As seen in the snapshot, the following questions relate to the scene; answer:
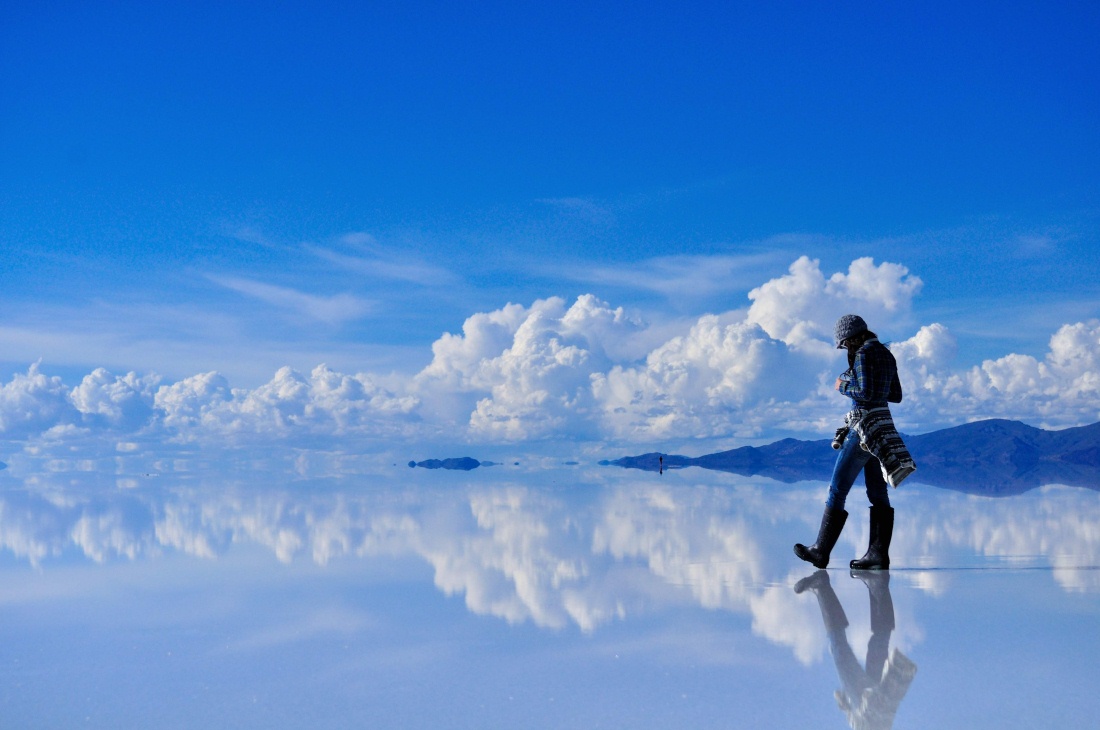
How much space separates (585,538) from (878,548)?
3.90 m

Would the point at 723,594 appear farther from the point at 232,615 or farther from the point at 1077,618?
the point at 232,615

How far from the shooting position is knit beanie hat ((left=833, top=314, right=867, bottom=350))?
9078 mm

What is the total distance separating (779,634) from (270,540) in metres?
7.84

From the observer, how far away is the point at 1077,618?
648cm

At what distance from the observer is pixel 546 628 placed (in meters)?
6.14

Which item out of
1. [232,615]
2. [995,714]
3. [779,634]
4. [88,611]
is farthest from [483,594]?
[995,714]

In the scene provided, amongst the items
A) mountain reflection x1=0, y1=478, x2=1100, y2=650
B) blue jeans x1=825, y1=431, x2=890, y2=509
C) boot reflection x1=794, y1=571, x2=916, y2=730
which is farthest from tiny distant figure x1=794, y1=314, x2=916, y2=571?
boot reflection x1=794, y1=571, x2=916, y2=730

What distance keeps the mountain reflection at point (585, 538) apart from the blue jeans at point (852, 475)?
0.81 m

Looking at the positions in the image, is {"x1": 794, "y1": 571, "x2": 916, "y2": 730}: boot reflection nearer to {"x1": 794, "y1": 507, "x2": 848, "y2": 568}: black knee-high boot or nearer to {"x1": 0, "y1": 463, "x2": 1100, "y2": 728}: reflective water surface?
{"x1": 0, "y1": 463, "x2": 1100, "y2": 728}: reflective water surface

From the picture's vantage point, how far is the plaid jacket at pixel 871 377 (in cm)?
880

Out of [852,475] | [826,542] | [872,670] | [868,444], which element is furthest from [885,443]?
[872,670]

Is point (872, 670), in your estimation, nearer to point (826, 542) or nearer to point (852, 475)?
Result: point (826, 542)

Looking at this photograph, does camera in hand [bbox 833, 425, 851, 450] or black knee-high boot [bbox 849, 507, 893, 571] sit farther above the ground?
camera in hand [bbox 833, 425, 851, 450]

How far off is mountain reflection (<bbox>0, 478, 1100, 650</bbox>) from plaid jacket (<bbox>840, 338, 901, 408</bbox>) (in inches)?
71.6
